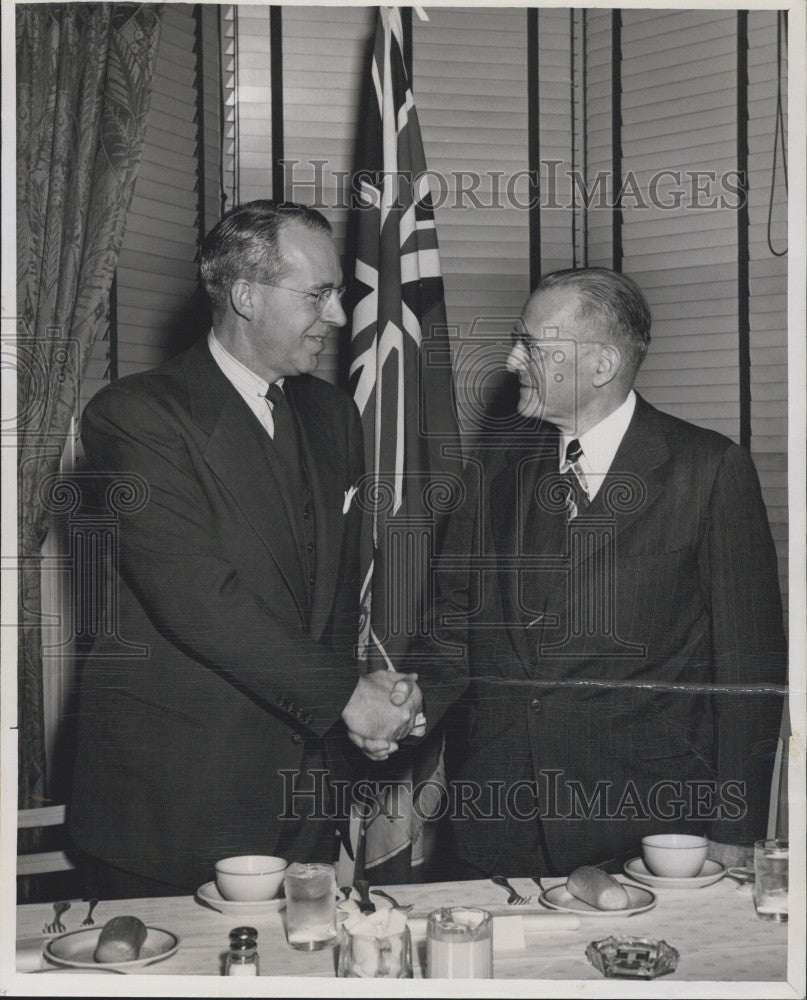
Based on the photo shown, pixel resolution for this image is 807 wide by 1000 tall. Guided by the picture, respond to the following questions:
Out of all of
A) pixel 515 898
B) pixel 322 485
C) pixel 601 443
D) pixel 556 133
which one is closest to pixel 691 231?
pixel 556 133

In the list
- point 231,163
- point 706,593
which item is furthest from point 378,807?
point 231,163

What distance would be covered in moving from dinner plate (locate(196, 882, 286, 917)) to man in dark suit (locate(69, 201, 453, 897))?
208 millimetres

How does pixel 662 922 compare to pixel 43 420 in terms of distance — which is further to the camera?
pixel 43 420

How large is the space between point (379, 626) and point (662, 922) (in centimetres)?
65

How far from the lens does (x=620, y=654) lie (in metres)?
1.72

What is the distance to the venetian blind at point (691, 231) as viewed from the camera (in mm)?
1771

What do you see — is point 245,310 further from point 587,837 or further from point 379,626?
point 587,837

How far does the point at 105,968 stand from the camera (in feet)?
4.61

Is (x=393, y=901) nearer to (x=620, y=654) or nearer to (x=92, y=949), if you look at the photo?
(x=92, y=949)

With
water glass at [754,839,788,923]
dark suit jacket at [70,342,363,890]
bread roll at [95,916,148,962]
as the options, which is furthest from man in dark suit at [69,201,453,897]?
water glass at [754,839,788,923]

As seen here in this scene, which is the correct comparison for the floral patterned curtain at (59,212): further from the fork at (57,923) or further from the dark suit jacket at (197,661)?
the fork at (57,923)

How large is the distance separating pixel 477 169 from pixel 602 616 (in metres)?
0.84

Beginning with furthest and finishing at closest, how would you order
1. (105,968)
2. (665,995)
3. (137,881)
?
(137,881) < (665,995) < (105,968)

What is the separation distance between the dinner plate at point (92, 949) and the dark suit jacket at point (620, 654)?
0.56 m
